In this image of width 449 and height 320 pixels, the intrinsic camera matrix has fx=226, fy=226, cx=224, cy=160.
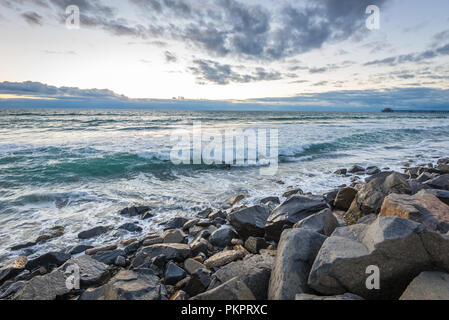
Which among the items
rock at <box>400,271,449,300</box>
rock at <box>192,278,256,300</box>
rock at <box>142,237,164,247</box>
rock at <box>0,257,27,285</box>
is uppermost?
rock at <box>400,271,449,300</box>

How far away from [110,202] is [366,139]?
22.0 metres

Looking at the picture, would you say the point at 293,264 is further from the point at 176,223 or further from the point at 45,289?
the point at 176,223

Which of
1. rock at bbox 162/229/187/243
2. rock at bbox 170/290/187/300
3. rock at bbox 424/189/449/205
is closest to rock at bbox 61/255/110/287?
rock at bbox 162/229/187/243

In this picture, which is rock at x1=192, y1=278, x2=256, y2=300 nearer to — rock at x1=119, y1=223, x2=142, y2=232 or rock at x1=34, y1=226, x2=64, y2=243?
rock at x1=119, y1=223, x2=142, y2=232

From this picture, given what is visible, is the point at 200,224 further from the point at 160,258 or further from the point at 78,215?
the point at 78,215

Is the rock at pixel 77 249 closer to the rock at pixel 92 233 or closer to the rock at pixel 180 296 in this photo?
the rock at pixel 92 233

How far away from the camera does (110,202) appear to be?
22.5 ft

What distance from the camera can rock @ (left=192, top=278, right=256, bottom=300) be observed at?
216 centimetres

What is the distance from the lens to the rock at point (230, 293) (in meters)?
2.16

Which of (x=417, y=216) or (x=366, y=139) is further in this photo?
(x=366, y=139)

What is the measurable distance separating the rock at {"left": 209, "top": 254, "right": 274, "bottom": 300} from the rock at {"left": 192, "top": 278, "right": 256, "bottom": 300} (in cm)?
18
